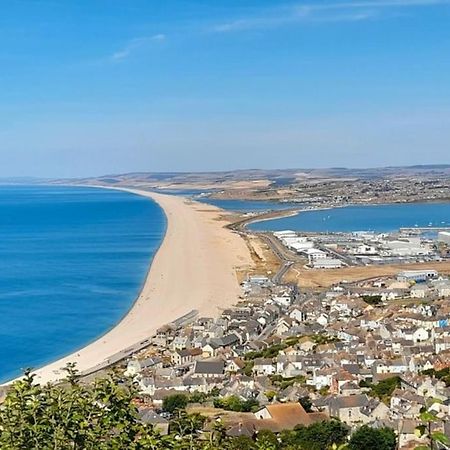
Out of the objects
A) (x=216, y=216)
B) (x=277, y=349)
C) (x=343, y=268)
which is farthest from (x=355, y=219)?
(x=277, y=349)

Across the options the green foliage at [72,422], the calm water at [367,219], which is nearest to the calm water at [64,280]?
the calm water at [367,219]

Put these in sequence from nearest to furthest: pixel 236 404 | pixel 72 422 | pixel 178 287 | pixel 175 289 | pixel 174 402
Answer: pixel 72 422 → pixel 236 404 → pixel 174 402 → pixel 175 289 → pixel 178 287

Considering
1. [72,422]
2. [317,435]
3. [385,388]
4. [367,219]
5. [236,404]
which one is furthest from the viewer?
[367,219]

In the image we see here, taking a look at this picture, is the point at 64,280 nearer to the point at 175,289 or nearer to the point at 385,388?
the point at 175,289

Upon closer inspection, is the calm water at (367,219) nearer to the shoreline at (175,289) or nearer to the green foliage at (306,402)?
the shoreline at (175,289)

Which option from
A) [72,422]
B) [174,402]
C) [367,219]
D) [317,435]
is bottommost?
[174,402]

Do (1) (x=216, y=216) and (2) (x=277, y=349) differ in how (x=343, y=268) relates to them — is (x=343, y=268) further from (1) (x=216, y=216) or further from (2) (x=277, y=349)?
(1) (x=216, y=216)

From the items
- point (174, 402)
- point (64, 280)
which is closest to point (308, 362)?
point (174, 402)
